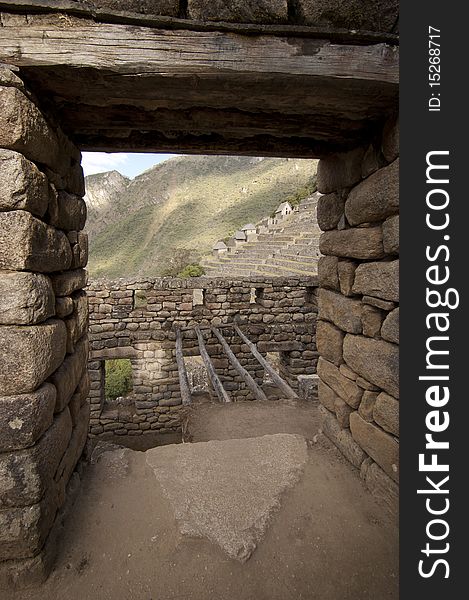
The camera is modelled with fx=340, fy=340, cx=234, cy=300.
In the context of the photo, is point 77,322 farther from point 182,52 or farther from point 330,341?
point 330,341

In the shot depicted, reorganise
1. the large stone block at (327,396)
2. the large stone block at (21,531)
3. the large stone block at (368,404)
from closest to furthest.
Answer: the large stone block at (21,531) < the large stone block at (368,404) < the large stone block at (327,396)

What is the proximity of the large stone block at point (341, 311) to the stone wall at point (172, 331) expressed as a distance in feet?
17.1

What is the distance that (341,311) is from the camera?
7.50 feet

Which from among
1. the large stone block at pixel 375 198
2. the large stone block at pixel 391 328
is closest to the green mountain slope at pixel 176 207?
the large stone block at pixel 375 198

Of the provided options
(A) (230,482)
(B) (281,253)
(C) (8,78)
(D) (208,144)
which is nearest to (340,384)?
(A) (230,482)

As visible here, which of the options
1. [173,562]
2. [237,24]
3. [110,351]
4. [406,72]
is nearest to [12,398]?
[173,562]

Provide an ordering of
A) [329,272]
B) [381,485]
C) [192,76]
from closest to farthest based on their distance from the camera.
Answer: [192,76]
[381,485]
[329,272]

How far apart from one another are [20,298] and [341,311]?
6.00ft

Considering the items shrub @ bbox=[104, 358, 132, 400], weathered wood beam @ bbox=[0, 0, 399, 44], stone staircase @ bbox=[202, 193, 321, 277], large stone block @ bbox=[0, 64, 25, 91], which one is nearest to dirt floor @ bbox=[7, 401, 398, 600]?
large stone block @ bbox=[0, 64, 25, 91]

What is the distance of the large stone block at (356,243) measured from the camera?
6.19ft

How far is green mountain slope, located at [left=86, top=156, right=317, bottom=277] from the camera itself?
35.6m

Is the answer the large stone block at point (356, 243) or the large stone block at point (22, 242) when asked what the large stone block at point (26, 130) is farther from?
the large stone block at point (356, 243)

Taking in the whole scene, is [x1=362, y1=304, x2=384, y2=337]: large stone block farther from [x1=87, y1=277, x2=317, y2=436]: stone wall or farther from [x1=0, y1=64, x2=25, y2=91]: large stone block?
[x1=87, y1=277, x2=317, y2=436]: stone wall

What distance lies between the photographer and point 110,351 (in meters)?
7.31
